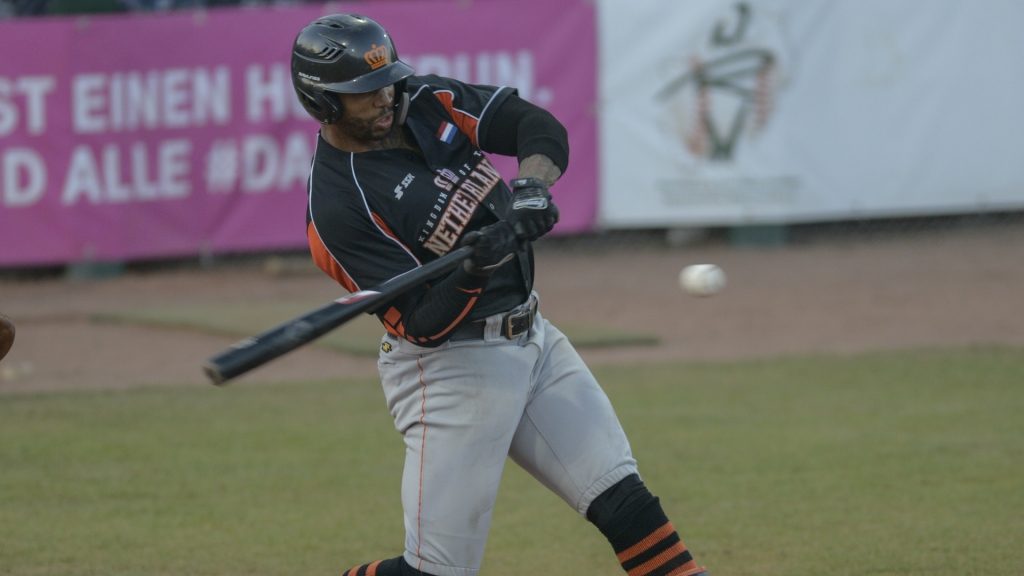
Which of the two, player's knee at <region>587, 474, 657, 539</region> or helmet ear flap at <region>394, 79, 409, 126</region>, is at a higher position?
helmet ear flap at <region>394, 79, 409, 126</region>

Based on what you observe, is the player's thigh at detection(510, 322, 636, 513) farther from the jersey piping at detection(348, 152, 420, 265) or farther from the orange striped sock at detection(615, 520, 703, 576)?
the jersey piping at detection(348, 152, 420, 265)

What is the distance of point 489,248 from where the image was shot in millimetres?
3748

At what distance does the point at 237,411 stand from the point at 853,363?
12.5 feet

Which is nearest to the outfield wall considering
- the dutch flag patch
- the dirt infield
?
the dirt infield

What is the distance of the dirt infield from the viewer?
9.67 m

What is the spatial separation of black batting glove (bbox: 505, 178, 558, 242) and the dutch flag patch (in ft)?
1.01

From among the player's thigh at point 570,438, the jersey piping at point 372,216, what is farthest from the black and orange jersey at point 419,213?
the player's thigh at point 570,438

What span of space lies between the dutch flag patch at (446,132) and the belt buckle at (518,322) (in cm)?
53

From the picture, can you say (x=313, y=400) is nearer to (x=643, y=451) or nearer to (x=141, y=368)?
(x=141, y=368)

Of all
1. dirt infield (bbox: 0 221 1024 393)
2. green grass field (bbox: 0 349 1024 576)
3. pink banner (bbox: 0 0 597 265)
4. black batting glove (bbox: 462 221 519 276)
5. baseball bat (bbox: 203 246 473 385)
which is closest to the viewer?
baseball bat (bbox: 203 246 473 385)

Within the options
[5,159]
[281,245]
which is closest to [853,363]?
[281,245]

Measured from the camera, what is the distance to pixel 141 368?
374 inches

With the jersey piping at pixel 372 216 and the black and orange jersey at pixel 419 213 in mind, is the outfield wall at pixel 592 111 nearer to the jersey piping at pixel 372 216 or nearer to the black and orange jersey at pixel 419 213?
the black and orange jersey at pixel 419 213

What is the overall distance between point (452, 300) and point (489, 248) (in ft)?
0.66
